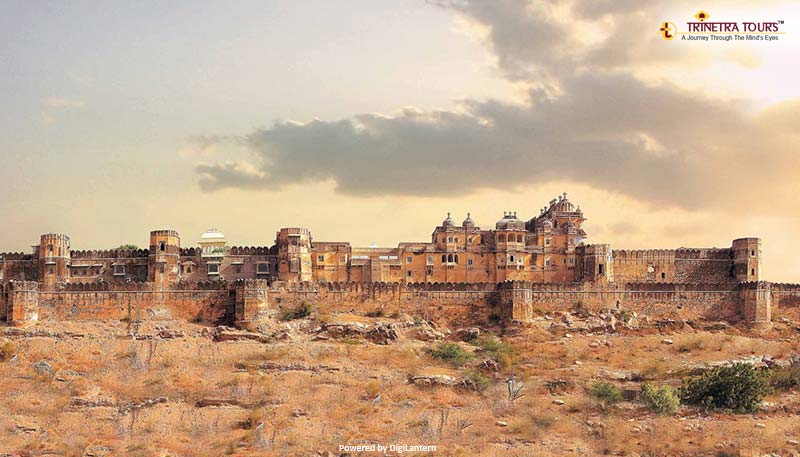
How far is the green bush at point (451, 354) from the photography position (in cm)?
6375

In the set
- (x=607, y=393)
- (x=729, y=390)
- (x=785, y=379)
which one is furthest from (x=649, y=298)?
(x=607, y=393)

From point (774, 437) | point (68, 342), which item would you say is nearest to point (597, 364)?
point (774, 437)

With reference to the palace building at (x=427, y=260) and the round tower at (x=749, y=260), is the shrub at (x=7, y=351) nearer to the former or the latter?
the palace building at (x=427, y=260)

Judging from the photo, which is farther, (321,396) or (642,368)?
(642,368)

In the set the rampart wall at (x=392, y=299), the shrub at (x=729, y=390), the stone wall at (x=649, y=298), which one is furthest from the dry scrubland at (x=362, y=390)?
the stone wall at (x=649, y=298)

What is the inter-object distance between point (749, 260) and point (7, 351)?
166ft

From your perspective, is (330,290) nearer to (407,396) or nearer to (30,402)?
(407,396)

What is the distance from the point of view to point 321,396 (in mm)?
58688

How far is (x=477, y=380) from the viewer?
60969 millimetres

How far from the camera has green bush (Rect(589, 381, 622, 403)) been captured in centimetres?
5884

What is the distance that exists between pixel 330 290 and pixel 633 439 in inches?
938

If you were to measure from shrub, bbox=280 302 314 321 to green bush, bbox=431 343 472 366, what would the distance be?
9.10 meters

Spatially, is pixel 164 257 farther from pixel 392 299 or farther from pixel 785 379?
pixel 785 379

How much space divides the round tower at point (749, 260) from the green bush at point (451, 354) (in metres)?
25.1
